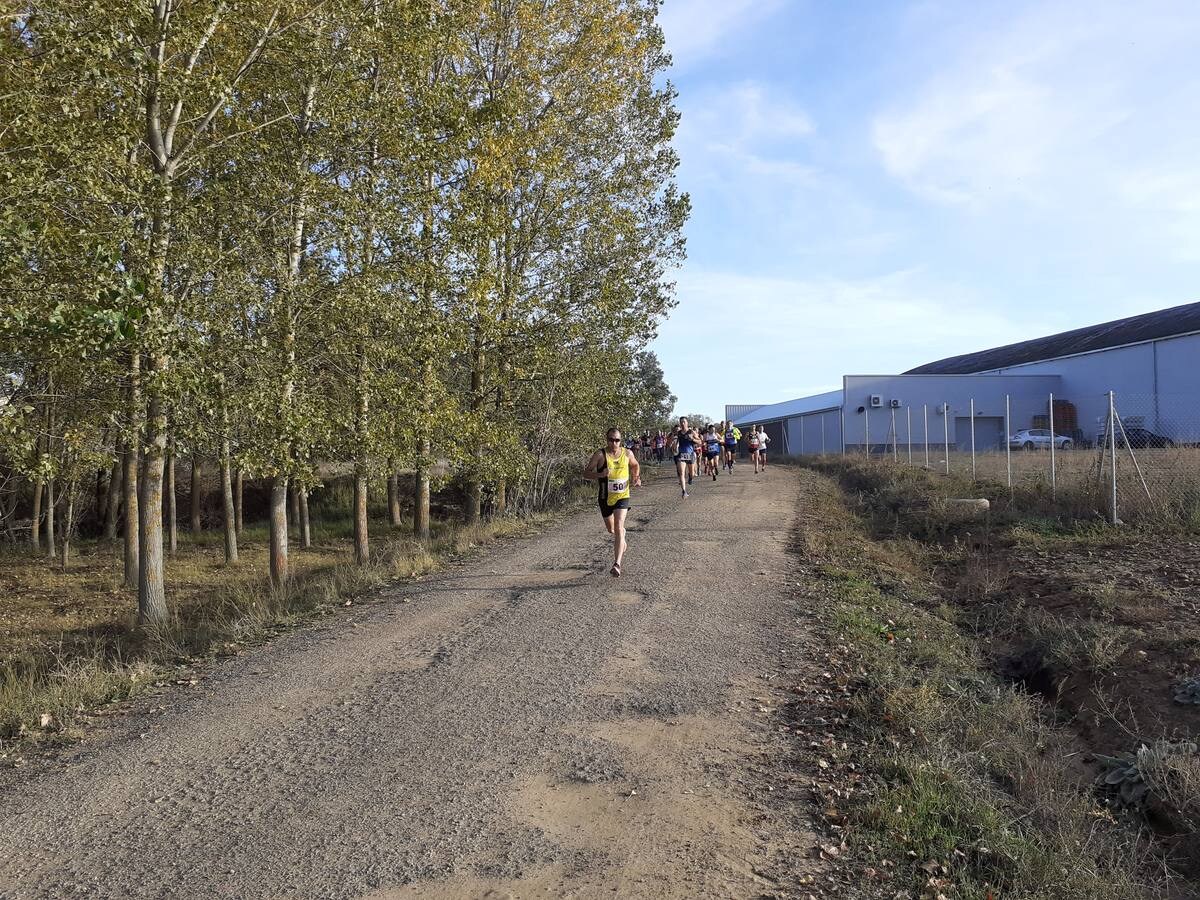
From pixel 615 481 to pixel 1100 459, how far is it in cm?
845

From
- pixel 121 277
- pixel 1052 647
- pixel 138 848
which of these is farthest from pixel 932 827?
pixel 121 277

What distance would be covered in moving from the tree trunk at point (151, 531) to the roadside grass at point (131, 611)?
0.29 m

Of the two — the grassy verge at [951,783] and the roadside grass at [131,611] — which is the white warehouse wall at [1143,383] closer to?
the roadside grass at [131,611]

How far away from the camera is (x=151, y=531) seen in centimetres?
1019

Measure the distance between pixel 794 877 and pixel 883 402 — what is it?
41082 mm

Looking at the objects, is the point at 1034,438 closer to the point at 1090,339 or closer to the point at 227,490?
the point at 1090,339

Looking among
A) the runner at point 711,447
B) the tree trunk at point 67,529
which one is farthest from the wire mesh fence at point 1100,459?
the tree trunk at point 67,529

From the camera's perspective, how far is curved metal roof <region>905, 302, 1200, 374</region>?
133ft

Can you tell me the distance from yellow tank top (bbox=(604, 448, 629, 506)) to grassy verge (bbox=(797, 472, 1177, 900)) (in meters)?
2.57

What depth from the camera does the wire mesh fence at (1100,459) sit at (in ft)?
39.0

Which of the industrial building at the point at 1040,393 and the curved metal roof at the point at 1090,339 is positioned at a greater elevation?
the curved metal roof at the point at 1090,339

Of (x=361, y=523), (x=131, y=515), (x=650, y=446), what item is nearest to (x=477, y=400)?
(x=361, y=523)

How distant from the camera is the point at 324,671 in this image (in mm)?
6414

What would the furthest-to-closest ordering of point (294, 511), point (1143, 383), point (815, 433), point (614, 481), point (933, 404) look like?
point (815, 433)
point (933, 404)
point (1143, 383)
point (294, 511)
point (614, 481)
